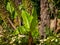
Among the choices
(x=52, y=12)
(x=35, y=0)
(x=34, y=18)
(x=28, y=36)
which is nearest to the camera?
(x=34, y=18)

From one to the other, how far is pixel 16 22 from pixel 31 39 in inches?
35.2

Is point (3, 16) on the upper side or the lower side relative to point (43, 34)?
upper

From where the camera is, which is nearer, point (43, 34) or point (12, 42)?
point (12, 42)

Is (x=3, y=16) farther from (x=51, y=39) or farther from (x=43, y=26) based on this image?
(x=51, y=39)

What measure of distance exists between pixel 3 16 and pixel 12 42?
50 centimetres

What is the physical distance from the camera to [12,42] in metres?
2.36

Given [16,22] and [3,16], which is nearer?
[3,16]

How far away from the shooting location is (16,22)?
10.4 feet

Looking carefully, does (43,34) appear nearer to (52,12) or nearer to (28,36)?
(28,36)

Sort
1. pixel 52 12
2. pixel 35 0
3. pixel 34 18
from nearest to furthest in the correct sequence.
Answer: pixel 34 18 → pixel 52 12 → pixel 35 0

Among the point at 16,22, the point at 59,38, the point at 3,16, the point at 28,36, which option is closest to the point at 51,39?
the point at 59,38

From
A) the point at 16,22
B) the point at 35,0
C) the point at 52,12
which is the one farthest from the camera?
the point at 35,0

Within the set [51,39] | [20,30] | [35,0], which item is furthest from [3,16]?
[35,0]

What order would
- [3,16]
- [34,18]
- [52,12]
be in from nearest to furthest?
[34,18], [3,16], [52,12]
